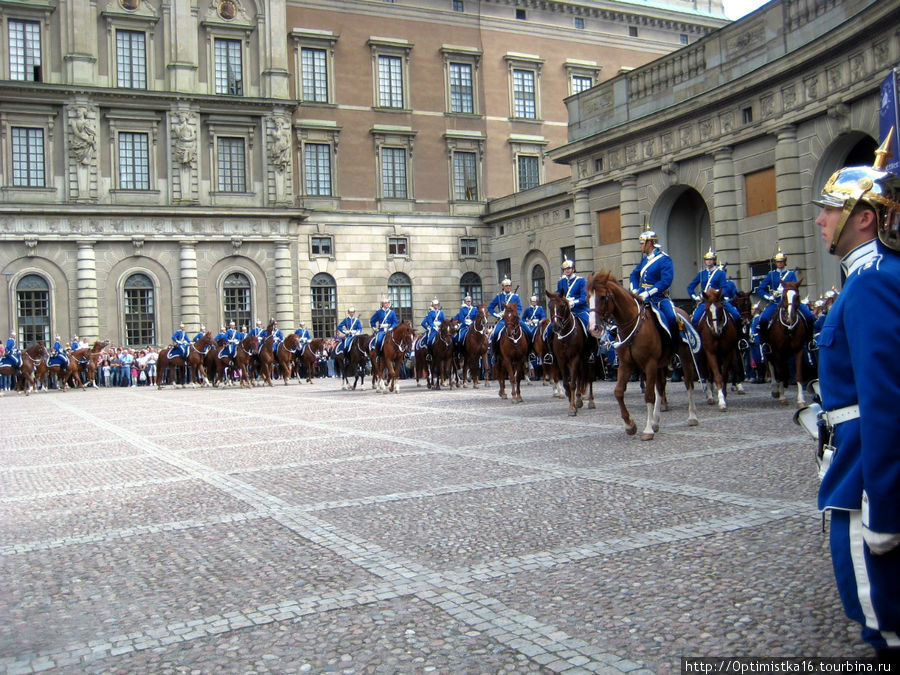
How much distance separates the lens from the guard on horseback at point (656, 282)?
42.0ft

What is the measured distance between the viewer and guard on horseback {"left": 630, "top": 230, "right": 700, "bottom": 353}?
1280 centimetres

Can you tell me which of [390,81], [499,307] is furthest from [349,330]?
[390,81]

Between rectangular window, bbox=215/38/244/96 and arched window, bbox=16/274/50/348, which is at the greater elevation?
rectangular window, bbox=215/38/244/96

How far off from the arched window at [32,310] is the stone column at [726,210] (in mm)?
31283

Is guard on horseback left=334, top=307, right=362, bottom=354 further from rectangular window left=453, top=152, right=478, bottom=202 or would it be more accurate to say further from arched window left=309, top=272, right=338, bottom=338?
rectangular window left=453, top=152, right=478, bottom=202

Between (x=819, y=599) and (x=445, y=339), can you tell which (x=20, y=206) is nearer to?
(x=445, y=339)

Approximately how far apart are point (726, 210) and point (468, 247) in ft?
86.5

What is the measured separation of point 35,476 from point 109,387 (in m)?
31.3

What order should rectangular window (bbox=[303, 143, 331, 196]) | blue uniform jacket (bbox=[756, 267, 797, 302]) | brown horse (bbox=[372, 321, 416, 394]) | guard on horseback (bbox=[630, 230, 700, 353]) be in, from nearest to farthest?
1. guard on horseback (bbox=[630, 230, 700, 353])
2. blue uniform jacket (bbox=[756, 267, 797, 302])
3. brown horse (bbox=[372, 321, 416, 394])
4. rectangular window (bbox=[303, 143, 331, 196])

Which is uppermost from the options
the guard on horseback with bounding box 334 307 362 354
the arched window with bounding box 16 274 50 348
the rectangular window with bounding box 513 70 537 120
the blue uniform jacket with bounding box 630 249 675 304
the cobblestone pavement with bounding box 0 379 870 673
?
the rectangular window with bounding box 513 70 537 120

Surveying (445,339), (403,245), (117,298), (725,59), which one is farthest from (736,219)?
(117,298)

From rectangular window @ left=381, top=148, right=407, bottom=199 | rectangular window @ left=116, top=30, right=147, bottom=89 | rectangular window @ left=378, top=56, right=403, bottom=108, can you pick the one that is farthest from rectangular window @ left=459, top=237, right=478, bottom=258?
rectangular window @ left=116, top=30, right=147, bottom=89

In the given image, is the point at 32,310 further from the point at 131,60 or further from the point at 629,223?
the point at 629,223

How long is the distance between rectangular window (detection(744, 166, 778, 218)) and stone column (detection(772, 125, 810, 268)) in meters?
0.71
